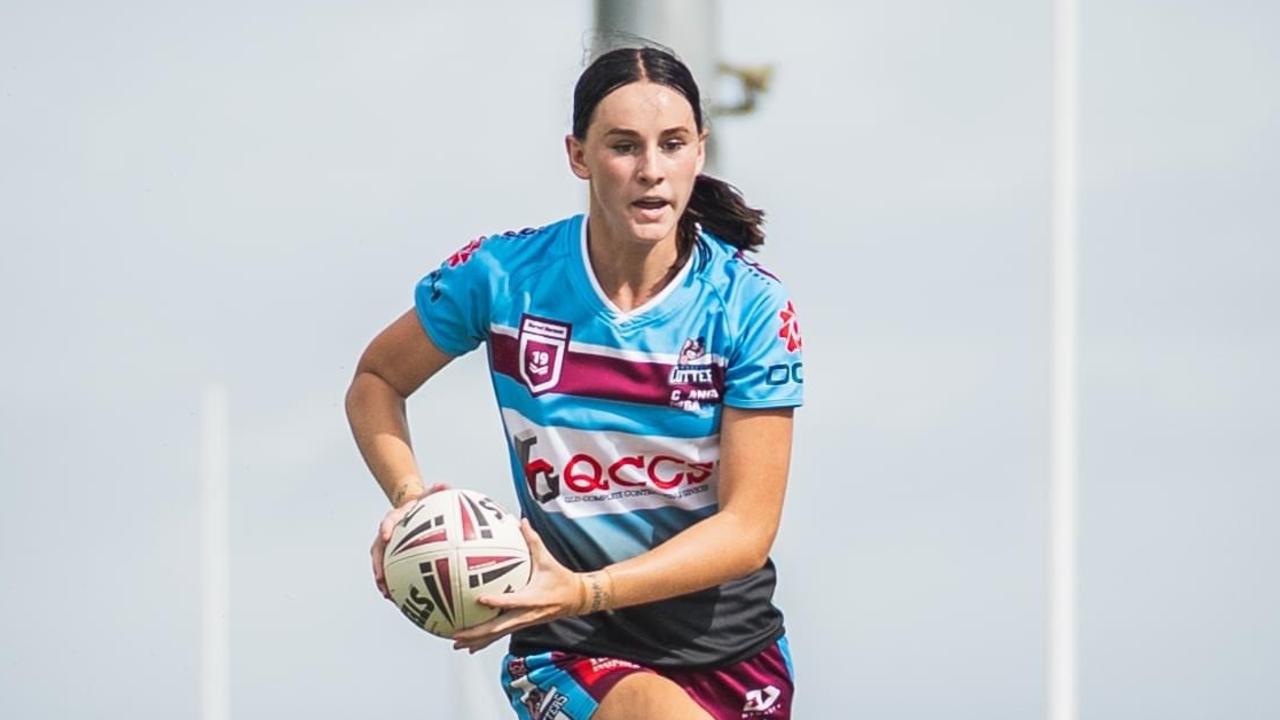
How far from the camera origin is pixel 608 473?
8.23m

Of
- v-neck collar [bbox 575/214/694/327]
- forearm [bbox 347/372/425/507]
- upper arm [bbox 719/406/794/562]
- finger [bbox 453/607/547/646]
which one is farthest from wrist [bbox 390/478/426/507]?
upper arm [bbox 719/406/794/562]

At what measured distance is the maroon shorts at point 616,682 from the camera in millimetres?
8297

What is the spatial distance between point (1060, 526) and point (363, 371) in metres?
4.53

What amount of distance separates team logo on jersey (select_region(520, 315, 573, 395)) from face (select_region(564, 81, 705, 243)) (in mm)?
345

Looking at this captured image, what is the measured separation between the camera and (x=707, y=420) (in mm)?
8219

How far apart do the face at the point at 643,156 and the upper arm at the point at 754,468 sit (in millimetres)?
560

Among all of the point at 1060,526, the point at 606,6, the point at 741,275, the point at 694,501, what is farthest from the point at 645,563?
the point at 1060,526

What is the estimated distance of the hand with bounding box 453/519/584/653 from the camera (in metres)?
7.74

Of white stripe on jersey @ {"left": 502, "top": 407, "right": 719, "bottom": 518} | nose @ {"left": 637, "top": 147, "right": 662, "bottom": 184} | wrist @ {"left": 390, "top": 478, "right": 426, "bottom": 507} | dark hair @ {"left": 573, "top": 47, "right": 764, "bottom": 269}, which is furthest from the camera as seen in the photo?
wrist @ {"left": 390, "top": 478, "right": 426, "bottom": 507}

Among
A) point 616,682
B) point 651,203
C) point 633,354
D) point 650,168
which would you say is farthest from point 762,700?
point 650,168

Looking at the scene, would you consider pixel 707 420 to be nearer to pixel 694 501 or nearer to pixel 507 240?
pixel 694 501

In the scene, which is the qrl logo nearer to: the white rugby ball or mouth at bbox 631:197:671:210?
the white rugby ball

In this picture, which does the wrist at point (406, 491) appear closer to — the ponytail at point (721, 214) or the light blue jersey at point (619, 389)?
the light blue jersey at point (619, 389)

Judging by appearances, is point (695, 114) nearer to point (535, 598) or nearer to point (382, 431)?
point (382, 431)
